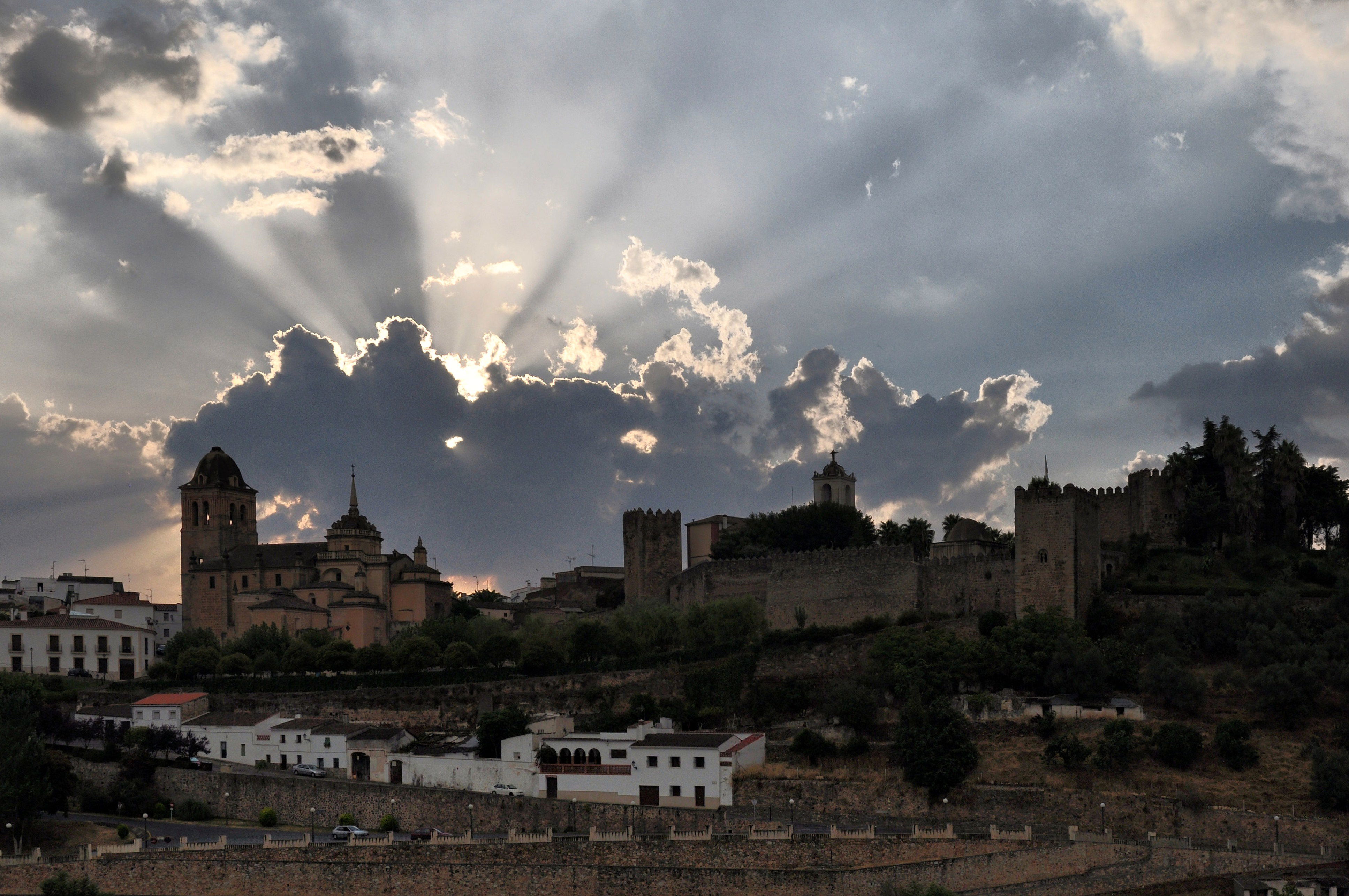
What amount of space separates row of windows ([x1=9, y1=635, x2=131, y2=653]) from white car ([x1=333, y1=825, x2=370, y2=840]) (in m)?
28.5

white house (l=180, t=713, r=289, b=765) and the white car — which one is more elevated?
white house (l=180, t=713, r=289, b=765)

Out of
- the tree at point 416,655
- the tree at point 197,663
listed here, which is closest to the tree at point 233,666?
the tree at point 197,663

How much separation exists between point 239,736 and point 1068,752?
95.3 ft

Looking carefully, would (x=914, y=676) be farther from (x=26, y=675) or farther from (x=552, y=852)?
(x=26, y=675)

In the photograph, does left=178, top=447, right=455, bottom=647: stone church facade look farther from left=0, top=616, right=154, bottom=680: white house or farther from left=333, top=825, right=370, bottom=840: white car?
left=333, top=825, right=370, bottom=840: white car

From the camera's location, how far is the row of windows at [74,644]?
70.6 m

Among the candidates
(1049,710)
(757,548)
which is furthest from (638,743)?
(757,548)

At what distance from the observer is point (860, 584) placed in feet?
210

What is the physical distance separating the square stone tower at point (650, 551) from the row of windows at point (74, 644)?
2365cm

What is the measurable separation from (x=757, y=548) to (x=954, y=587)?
16.1 meters

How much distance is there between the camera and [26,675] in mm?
62812

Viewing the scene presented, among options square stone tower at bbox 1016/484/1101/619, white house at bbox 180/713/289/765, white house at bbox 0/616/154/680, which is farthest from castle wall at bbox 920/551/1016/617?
white house at bbox 0/616/154/680

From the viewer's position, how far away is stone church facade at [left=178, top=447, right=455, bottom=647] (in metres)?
76.1

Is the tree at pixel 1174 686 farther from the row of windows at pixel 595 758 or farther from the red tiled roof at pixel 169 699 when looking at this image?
the red tiled roof at pixel 169 699
